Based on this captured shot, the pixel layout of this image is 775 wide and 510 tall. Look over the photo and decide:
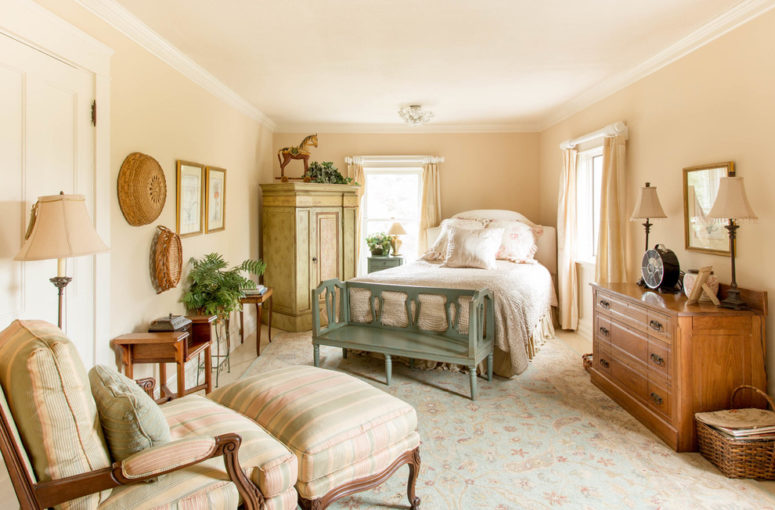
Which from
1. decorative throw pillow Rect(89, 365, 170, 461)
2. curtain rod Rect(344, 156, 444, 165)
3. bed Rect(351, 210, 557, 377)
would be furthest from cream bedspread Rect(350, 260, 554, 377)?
decorative throw pillow Rect(89, 365, 170, 461)

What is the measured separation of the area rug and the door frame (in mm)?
1667

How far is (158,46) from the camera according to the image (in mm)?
3297

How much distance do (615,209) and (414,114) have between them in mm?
2379

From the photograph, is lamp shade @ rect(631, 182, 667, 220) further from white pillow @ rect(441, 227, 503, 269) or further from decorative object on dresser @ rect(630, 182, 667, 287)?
white pillow @ rect(441, 227, 503, 269)

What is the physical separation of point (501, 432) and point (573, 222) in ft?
9.95

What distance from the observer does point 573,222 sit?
17.4 feet

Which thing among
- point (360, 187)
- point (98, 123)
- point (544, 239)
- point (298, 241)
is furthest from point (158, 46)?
point (544, 239)

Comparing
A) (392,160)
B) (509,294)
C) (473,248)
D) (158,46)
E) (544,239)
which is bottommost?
(509,294)

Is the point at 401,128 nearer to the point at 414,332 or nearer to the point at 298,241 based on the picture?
the point at 298,241

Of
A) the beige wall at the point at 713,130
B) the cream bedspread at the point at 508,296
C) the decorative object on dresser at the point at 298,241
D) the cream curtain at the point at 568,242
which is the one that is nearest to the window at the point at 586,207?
the cream curtain at the point at 568,242

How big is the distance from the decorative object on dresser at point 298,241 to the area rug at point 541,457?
1.89 m

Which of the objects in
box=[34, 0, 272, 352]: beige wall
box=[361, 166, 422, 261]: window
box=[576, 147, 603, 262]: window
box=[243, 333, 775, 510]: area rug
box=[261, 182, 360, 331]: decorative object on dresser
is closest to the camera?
box=[243, 333, 775, 510]: area rug

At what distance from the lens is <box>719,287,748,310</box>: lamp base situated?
2711 mm

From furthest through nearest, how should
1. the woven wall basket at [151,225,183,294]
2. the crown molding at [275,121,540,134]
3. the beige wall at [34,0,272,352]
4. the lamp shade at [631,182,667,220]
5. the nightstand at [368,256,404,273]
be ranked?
the crown molding at [275,121,540,134] < the nightstand at [368,256,404,273] < the lamp shade at [631,182,667,220] < the woven wall basket at [151,225,183,294] < the beige wall at [34,0,272,352]
